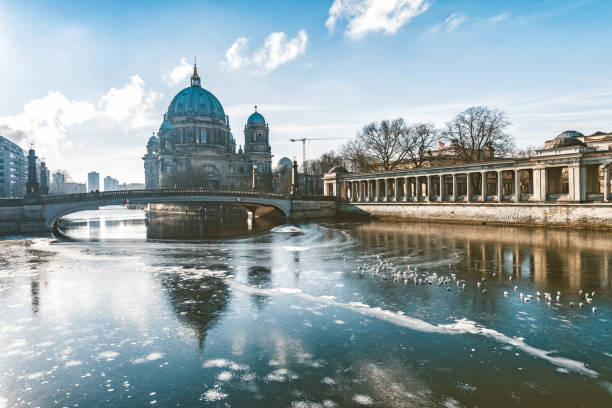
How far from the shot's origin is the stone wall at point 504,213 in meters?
36.3

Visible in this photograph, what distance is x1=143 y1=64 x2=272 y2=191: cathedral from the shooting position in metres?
103

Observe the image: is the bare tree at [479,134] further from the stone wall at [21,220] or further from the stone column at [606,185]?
the stone wall at [21,220]

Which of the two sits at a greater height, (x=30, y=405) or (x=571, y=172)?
(x=571, y=172)

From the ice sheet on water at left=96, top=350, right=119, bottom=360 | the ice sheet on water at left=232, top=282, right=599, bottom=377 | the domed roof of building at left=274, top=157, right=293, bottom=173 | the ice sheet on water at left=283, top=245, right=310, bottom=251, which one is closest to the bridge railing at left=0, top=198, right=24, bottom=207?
the ice sheet on water at left=283, top=245, right=310, bottom=251

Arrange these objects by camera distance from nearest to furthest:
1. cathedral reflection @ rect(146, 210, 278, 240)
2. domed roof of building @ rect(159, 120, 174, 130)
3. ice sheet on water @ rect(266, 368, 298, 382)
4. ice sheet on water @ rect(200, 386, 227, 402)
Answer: ice sheet on water @ rect(200, 386, 227, 402), ice sheet on water @ rect(266, 368, 298, 382), cathedral reflection @ rect(146, 210, 278, 240), domed roof of building @ rect(159, 120, 174, 130)

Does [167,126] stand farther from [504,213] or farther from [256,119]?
[504,213]

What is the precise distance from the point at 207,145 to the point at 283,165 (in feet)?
71.3

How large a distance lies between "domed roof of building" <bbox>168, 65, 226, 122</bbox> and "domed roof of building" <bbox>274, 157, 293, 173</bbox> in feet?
76.0

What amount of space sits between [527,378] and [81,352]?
9689 mm

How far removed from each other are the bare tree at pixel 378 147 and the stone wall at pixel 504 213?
12760 mm

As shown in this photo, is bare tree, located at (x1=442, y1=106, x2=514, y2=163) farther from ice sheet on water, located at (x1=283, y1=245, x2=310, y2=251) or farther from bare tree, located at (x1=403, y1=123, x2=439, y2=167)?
ice sheet on water, located at (x1=283, y1=245, x2=310, y2=251)

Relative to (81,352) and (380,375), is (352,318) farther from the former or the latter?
(81,352)

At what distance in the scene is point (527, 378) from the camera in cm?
765

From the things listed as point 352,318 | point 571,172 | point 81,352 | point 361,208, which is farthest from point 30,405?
point 361,208
